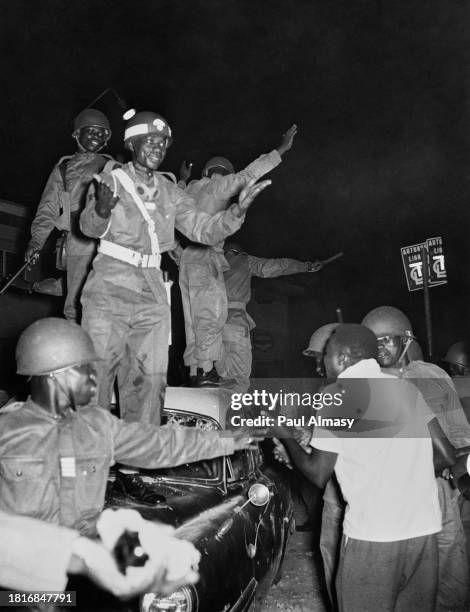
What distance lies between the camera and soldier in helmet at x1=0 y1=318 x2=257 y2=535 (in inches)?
114

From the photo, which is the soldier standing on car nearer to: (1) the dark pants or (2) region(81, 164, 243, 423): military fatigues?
(2) region(81, 164, 243, 423): military fatigues

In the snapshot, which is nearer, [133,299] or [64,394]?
[64,394]

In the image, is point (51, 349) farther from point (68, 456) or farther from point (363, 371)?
point (363, 371)

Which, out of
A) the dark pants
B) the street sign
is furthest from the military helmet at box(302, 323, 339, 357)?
the street sign

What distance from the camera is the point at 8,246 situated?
12.4m

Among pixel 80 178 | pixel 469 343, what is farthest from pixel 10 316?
pixel 469 343

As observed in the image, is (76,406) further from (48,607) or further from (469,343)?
(469,343)

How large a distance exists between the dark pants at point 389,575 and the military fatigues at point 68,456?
1048mm

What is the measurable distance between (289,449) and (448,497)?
1.98 metres

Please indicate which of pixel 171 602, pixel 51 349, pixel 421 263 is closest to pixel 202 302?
pixel 51 349

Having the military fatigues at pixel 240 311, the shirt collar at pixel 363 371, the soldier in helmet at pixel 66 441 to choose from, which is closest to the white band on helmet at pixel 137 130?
the soldier in helmet at pixel 66 441

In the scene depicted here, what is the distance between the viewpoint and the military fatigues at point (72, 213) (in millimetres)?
5934

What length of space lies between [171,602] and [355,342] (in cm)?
172

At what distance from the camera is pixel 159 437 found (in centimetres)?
331
